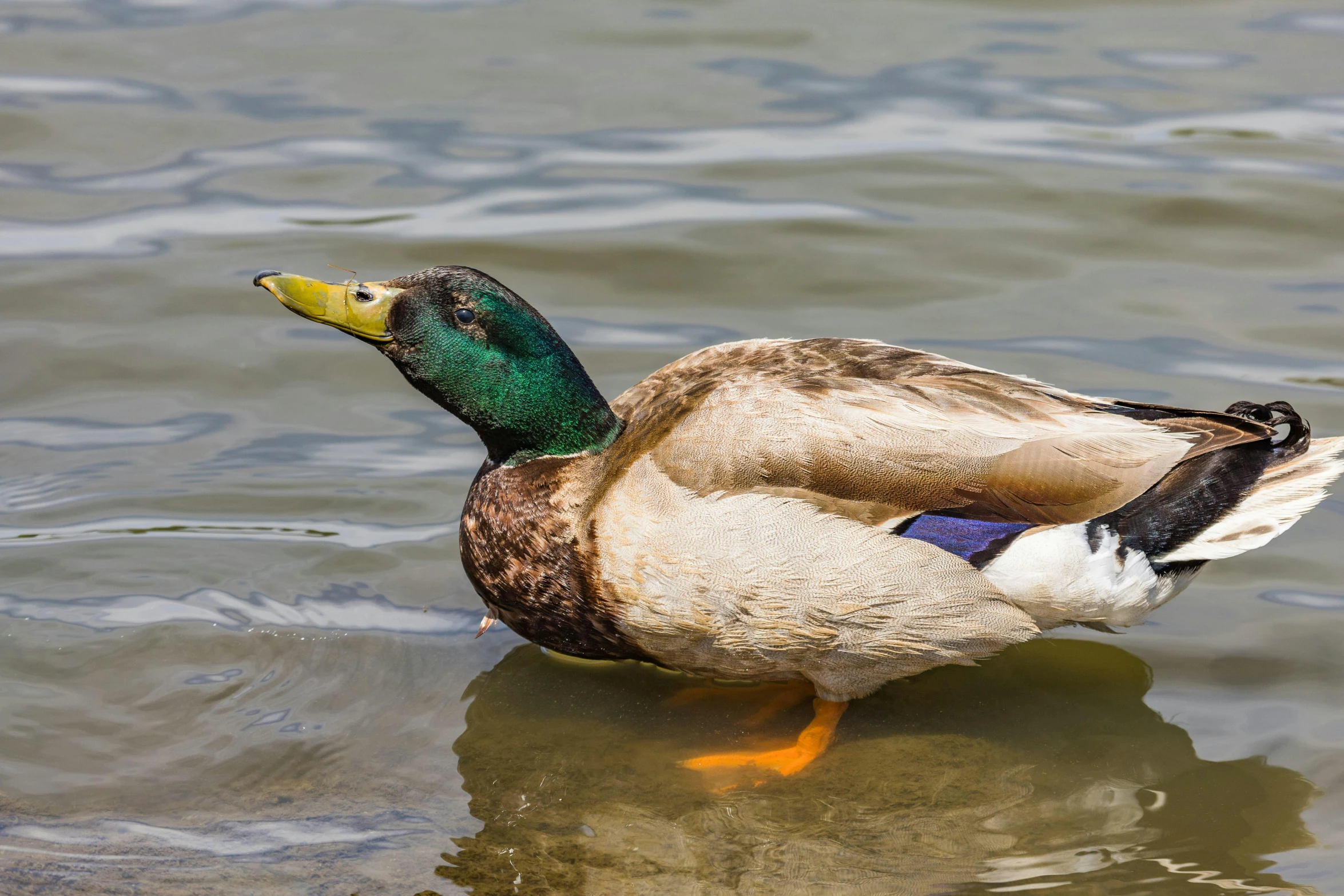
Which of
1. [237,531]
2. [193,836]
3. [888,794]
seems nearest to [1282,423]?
[888,794]

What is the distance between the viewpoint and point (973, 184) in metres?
8.04

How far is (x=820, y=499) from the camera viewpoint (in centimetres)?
402

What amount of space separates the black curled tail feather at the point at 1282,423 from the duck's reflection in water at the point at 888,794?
0.85m

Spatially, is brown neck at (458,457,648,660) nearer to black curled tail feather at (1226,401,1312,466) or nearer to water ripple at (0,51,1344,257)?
black curled tail feather at (1226,401,1312,466)

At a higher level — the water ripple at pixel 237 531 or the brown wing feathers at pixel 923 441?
the brown wing feathers at pixel 923 441

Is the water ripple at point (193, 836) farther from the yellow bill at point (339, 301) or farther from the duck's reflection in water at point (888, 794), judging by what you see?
the yellow bill at point (339, 301)

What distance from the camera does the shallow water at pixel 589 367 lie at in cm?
393

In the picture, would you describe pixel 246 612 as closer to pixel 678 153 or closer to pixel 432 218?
Answer: pixel 432 218

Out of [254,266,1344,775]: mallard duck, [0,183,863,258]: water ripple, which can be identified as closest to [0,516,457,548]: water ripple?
[254,266,1344,775]: mallard duck

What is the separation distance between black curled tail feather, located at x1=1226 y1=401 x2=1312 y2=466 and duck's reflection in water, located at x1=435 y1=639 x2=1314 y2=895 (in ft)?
2.79

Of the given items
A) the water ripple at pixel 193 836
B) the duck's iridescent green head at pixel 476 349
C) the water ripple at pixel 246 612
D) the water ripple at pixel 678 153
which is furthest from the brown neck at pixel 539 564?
the water ripple at pixel 678 153

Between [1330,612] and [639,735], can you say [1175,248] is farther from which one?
[639,735]

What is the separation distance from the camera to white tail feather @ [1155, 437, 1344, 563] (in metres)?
4.15

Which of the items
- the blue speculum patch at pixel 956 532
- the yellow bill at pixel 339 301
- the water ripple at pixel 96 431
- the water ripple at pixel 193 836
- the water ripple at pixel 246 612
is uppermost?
the yellow bill at pixel 339 301
